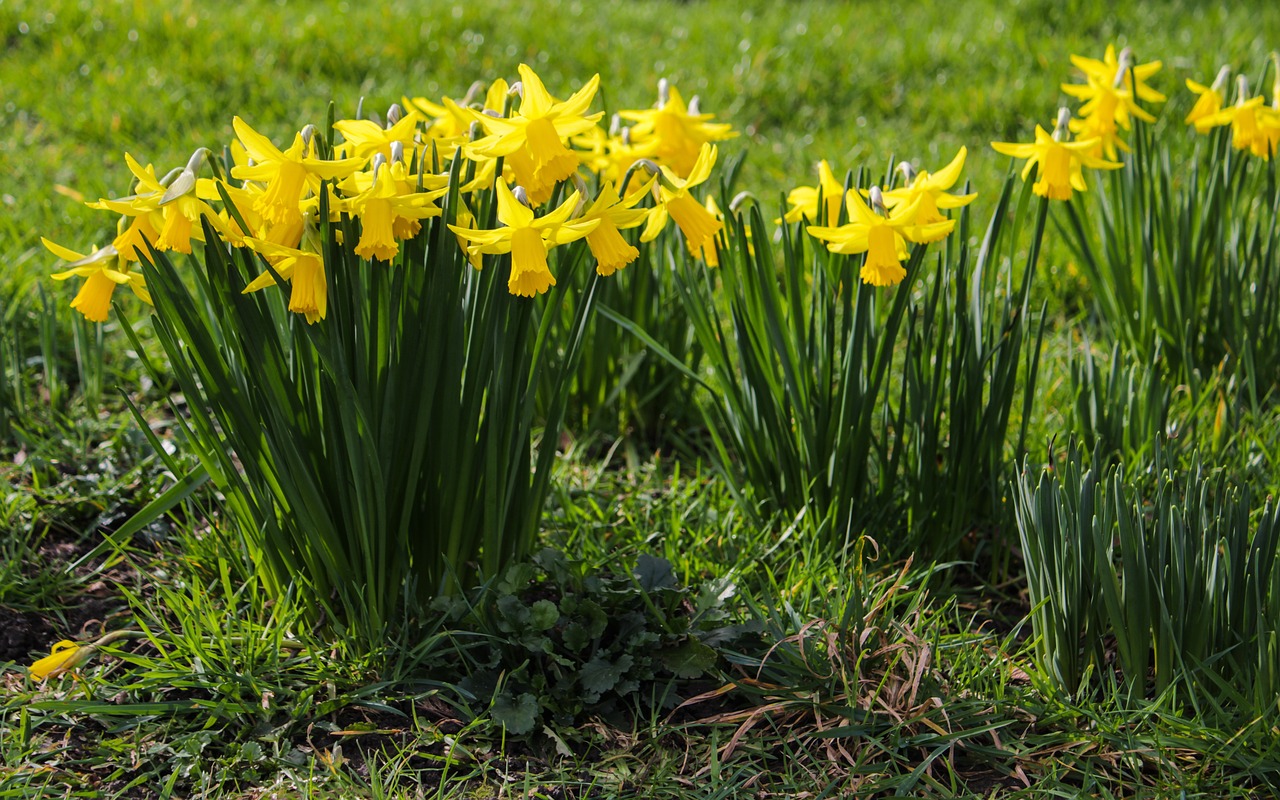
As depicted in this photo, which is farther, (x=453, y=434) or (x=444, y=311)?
(x=453, y=434)

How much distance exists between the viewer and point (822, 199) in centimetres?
194

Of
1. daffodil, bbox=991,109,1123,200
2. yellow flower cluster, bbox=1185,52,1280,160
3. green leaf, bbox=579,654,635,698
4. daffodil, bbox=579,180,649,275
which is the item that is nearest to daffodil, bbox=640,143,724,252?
daffodil, bbox=579,180,649,275

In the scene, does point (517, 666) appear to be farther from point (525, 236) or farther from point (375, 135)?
point (375, 135)

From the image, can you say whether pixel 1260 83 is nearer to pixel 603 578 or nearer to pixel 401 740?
pixel 603 578

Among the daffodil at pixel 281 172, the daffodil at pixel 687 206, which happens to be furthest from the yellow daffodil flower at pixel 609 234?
the daffodil at pixel 281 172

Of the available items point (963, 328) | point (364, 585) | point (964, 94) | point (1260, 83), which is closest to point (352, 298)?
point (364, 585)

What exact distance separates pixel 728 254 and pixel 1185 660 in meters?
1.07

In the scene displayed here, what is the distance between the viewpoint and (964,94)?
480 cm

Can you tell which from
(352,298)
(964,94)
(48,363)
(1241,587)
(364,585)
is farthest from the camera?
(964,94)

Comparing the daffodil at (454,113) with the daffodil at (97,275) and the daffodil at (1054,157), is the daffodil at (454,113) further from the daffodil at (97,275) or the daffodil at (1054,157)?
the daffodil at (1054,157)

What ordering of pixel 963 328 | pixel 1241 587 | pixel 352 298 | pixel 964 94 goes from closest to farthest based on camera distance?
1. pixel 352 298
2. pixel 1241 587
3. pixel 963 328
4. pixel 964 94

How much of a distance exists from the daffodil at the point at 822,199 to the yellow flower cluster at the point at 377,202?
1.09 ft

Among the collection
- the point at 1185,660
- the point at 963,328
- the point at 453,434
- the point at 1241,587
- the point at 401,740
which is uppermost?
the point at 963,328

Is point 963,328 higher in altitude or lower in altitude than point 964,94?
lower
